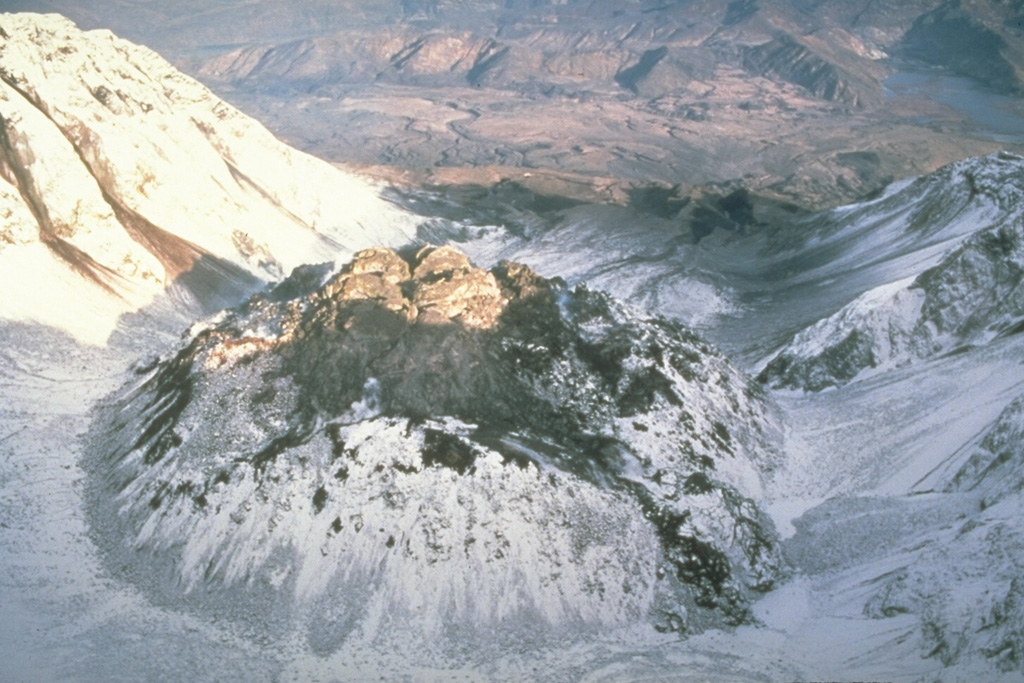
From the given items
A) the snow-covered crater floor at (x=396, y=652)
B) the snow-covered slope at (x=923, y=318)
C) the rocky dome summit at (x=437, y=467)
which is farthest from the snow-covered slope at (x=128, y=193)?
the snow-covered slope at (x=923, y=318)

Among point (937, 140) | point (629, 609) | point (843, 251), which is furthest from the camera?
point (937, 140)

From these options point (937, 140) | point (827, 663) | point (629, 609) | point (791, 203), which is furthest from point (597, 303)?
point (937, 140)

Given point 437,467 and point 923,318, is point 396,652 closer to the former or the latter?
point 437,467

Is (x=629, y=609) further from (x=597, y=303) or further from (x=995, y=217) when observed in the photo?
(x=995, y=217)

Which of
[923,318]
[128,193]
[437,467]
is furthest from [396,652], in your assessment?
[128,193]

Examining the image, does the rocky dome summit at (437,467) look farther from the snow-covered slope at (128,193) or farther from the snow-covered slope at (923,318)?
the snow-covered slope at (128,193)

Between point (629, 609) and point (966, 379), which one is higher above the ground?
point (966, 379)
